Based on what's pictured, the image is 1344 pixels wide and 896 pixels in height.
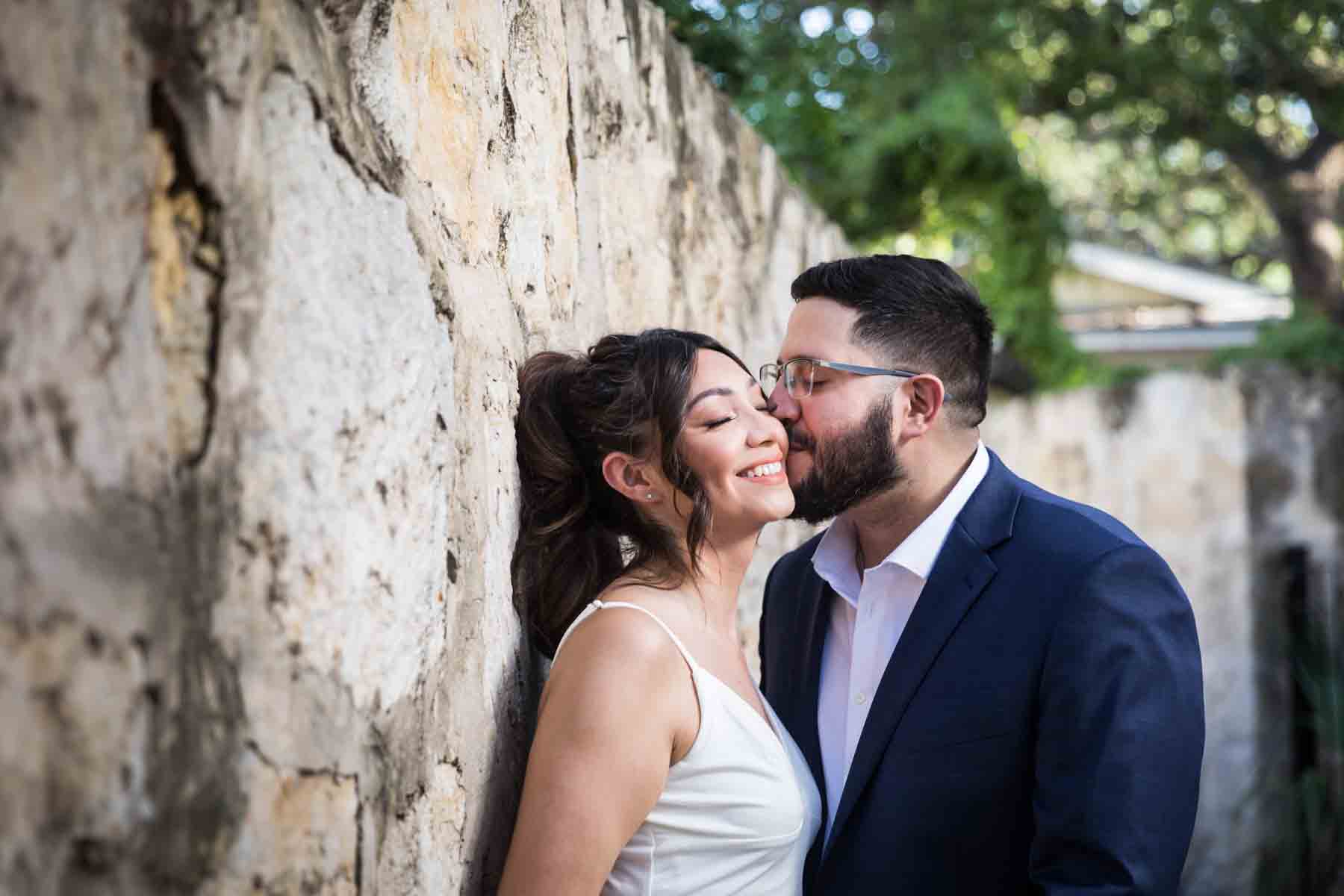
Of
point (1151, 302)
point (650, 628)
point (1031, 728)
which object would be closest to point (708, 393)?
point (650, 628)

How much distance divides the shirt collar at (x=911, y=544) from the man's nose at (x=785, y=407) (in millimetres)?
335

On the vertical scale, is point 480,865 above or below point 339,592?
below

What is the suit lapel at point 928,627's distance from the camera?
2.24 metres

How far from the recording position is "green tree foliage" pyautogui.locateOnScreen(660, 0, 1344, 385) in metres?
6.64

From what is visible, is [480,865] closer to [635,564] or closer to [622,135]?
[635,564]

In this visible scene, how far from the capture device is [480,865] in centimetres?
176

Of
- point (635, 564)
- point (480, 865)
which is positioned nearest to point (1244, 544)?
point (635, 564)

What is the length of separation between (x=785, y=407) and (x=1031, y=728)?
78cm

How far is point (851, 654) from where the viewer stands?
2.56 meters

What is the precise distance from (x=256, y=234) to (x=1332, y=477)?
735cm

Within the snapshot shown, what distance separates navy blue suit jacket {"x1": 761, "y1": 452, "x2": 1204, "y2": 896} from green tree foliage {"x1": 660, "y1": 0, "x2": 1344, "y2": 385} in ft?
8.94

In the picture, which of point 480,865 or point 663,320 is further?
point 663,320

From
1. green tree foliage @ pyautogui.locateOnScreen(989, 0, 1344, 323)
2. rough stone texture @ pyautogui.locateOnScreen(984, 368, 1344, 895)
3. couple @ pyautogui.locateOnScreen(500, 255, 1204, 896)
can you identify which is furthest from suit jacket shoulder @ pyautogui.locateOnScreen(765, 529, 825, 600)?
green tree foliage @ pyautogui.locateOnScreen(989, 0, 1344, 323)

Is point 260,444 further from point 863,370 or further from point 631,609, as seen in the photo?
point 863,370
